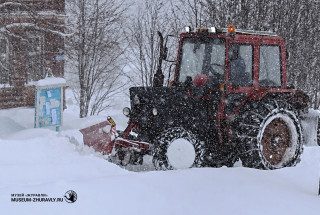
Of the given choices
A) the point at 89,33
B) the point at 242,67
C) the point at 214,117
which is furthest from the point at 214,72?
the point at 89,33

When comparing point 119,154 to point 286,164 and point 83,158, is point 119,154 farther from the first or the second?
point 286,164

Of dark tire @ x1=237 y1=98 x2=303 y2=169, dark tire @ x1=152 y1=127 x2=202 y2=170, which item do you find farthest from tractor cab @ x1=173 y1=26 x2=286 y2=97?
dark tire @ x1=152 y1=127 x2=202 y2=170

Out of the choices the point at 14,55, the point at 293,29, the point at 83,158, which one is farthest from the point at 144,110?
the point at 14,55

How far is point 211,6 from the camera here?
14852 mm

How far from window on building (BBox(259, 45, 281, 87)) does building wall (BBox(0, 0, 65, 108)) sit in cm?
829

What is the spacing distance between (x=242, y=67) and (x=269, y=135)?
4.02 feet

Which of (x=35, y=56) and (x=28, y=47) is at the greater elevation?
(x=28, y=47)

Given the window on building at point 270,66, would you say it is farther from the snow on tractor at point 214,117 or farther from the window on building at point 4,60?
the window on building at point 4,60

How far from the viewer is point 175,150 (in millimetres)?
7301

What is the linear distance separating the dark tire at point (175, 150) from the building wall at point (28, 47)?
28.4 ft

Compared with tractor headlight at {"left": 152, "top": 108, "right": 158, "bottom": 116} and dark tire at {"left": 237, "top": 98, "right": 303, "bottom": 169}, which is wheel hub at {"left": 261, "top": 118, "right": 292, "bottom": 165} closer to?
dark tire at {"left": 237, "top": 98, "right": 303, "bottom": 169}

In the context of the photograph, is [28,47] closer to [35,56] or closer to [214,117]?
[35,56]

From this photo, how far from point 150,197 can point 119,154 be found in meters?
2.68

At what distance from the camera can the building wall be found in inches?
615
